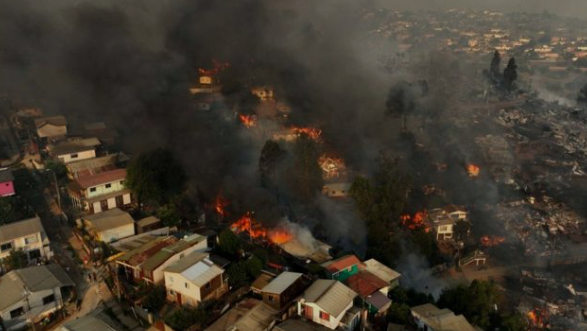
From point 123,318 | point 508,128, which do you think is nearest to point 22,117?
point 123,318

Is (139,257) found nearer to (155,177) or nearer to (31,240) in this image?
(31,240)

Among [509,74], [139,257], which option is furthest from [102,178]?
[509,74]

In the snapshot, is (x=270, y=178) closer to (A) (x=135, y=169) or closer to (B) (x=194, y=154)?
(B) (x=194, y=154)

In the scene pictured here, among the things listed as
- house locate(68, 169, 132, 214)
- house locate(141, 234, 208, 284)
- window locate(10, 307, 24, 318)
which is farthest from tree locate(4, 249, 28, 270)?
house locate(68, 169, 132, 214)

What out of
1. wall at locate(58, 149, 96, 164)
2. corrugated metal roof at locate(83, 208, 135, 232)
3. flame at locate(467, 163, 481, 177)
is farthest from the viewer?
flame at locate(467, 163, 481, 177)

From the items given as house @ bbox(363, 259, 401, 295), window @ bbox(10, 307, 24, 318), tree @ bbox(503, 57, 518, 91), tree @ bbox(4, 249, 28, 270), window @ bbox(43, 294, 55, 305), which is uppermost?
tree @ bbox(503, 57, 518, 91)

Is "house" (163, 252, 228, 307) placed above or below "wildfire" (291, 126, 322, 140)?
below

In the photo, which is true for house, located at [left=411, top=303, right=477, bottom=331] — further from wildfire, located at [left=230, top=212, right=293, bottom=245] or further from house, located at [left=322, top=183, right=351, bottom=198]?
house, located at [left=322, top=183, right=351, bottom=198]
